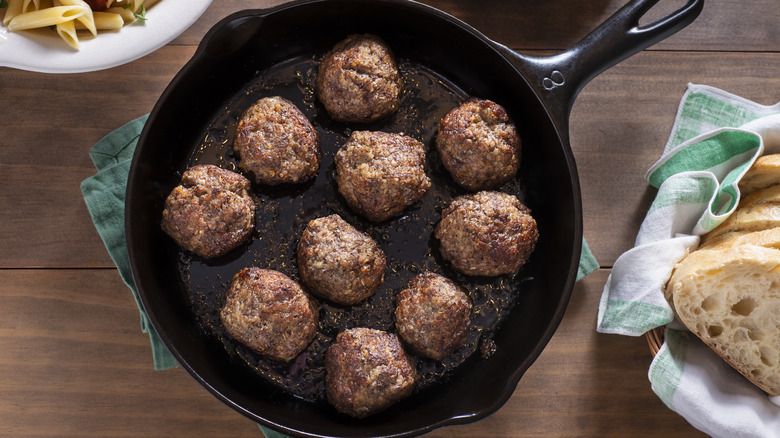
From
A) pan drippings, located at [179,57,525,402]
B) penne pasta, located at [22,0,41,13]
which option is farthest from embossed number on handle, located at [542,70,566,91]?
penne pasta, located at [22,0,41,13]

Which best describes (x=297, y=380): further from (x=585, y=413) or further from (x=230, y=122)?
(x=585, y=413)

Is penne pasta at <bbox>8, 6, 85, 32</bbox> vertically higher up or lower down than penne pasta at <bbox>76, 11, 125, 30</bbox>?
higher up

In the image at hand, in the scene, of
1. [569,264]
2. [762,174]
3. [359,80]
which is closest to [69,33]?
[359,80]

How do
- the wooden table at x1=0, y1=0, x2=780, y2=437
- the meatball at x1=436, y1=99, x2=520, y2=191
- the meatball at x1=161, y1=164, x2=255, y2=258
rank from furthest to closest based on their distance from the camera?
the wooden table at x1=0, y1=0, x2=780, y2=437 → the meatball at x1=436, y1=99, x2=520, y2=191 → the meatball at x1=161, y1=164, x2=255, y2=258

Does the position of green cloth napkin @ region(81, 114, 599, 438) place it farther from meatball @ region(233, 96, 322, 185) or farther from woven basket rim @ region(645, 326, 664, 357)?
woven basket rim @ region(645, 326, 664, 357)

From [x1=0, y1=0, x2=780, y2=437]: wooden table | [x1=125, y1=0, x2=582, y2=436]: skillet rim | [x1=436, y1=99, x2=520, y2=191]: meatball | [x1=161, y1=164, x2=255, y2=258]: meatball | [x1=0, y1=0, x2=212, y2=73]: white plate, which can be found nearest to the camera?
[x1=0, y1=0, x2=212, y2=73]: white plate

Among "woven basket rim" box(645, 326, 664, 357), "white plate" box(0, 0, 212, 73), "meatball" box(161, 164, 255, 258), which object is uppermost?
"white plate" box(0, 0, 212, 73)

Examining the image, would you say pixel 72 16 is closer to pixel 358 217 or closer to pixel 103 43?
pixel 103 43

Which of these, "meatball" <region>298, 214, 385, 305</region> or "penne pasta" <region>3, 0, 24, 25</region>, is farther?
"meatball" <region>298, 214, 385, 305</region>

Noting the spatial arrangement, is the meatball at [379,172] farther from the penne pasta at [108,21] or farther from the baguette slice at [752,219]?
the baguette slice at [752,219]

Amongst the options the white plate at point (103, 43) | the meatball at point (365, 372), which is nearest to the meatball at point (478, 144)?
the meatball at point (365, 372)
